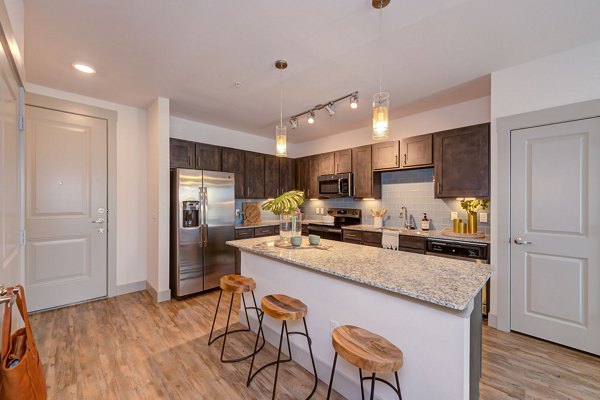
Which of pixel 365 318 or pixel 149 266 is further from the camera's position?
pixel 149 266

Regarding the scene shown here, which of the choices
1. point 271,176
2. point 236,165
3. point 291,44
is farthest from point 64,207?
point 291,44

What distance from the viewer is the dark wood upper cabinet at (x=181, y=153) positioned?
3.75 meters

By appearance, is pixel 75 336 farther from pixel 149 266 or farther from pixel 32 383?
pixel 32 383

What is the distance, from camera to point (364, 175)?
4277 millimetres

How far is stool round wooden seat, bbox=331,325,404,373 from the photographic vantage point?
116cm

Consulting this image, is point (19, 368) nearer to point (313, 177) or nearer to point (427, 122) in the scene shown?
point (427, 122)

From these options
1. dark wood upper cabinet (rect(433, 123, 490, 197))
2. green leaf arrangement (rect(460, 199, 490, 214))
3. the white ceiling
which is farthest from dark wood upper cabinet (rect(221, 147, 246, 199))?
green leaf arrangement (rect(460, 199, 490, 214))

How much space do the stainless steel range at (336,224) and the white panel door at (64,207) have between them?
3.15m

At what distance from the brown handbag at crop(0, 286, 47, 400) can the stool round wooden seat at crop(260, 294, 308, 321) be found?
3.60ft

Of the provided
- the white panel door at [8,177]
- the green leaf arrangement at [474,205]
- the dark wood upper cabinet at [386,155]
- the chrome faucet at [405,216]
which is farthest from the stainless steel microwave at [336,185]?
the white panel door at [8,177]

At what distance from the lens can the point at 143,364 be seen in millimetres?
2082

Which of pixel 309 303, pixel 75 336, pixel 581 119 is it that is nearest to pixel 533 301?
A: pixel 581 119

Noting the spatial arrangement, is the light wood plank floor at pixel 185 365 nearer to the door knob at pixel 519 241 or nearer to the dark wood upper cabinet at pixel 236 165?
the door knob at pixel 519 241

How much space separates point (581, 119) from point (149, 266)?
510cm
